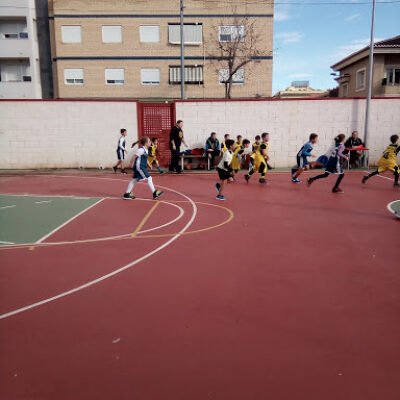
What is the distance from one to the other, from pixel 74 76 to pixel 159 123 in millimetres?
21357

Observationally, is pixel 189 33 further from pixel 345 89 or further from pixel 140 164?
pixel 140 164

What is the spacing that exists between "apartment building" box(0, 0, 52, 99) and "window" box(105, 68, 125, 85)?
743 cm

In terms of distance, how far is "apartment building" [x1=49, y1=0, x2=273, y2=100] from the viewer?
35719 millimetres

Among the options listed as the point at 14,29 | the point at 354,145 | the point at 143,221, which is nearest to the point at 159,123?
the point at 354,145

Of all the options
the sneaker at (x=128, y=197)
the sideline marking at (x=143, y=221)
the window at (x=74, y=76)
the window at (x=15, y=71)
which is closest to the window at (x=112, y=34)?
the window at (x=74, y=76)

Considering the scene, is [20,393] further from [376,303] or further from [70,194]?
[70,194]

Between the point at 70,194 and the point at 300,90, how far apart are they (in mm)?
66267

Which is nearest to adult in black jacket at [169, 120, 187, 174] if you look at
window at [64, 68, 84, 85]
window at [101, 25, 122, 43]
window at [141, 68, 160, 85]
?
window at [141, 68, 160, 85]

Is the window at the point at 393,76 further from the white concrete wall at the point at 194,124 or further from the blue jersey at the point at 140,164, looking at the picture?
the blue jersey at the point at 140,164

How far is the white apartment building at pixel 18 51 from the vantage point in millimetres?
36625

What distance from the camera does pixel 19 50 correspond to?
121 ft

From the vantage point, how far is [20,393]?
299 centimetres

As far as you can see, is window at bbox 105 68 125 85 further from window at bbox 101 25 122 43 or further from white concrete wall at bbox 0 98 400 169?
white concrete wall at bbox 0 98 400 169

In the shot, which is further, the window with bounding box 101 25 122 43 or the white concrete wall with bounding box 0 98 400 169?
the window with bounding box 101 25 122 43
